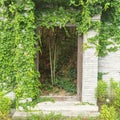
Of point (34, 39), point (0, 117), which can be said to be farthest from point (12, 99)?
point (34, 39)

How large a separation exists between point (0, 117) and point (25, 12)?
2497 millimetres

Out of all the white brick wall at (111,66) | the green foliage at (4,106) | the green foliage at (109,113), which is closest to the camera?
the green foliage at (109,113)

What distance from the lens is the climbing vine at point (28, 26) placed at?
7.12m

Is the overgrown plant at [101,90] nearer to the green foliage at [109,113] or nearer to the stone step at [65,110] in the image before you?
the stone step at [65,110]

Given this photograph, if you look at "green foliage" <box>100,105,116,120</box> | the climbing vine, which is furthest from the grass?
"green foliage" <box>100,105,116,120</box>

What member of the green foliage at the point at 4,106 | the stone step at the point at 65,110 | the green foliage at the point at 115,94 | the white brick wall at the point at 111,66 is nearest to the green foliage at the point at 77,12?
the white brick wall at the point at 111,66

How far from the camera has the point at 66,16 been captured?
740cm

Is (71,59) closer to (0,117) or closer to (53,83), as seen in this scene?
(53,83)

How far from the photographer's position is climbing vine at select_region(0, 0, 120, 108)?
23.4 feet

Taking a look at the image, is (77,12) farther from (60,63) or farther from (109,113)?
(109,113)

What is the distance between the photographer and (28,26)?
23.2 feet

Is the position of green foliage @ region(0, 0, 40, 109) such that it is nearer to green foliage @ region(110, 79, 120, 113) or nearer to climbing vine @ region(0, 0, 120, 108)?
climbing vine @ region(0, 0, 120, 108)

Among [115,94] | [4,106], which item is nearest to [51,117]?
[4,106]

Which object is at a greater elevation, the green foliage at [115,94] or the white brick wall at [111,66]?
the white brick wall at [111,66]
